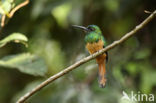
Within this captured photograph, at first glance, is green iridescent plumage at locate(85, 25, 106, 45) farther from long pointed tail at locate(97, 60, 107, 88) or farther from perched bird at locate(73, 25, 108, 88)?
long pointed tail at locate(97, 60, 107, 88)

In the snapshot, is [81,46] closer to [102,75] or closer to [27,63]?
[102,75]

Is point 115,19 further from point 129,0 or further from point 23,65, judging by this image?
point 23,65

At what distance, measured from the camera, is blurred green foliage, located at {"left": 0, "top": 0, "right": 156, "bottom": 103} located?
355 centimetres

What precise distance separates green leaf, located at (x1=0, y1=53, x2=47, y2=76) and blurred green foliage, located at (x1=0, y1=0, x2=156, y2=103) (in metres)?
0.98

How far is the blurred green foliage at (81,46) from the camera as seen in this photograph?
3549 mm

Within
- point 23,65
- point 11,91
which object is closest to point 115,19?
point 11,91

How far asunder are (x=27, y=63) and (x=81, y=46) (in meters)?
1.50

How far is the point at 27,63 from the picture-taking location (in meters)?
2.38

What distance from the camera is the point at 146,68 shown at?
3.67m

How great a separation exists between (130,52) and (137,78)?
0.87 ft

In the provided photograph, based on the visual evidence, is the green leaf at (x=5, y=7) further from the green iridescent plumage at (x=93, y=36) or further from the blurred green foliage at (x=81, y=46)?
the blurred green foliage at (x=81, y=46)

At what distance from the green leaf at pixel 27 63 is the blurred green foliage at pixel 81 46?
98cm

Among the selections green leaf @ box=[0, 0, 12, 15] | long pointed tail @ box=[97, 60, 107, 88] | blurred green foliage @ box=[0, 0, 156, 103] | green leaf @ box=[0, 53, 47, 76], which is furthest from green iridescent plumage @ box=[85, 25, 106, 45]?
green leaf @ box=[0, 0, 12, 15]

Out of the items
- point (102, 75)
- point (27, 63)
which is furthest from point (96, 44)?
point (27, 63)
